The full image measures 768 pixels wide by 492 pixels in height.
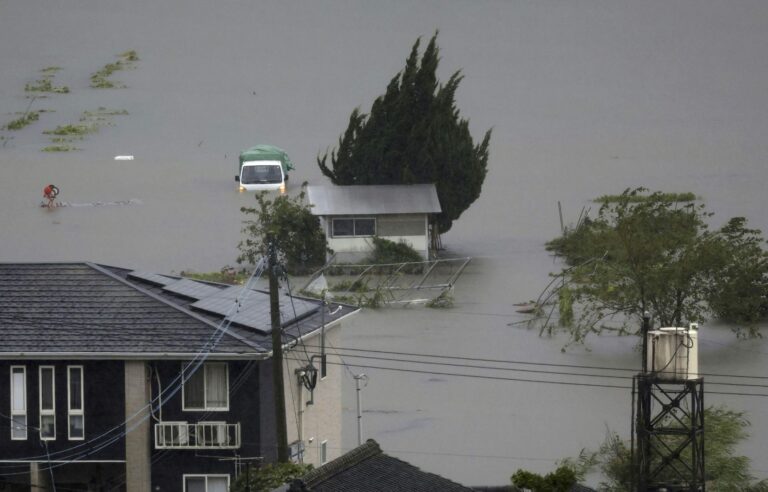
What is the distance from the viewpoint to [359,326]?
30.1 m

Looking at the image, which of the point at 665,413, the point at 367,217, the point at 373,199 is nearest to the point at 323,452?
the point at 665,413

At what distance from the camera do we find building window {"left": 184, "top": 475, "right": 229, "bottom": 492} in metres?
17.6

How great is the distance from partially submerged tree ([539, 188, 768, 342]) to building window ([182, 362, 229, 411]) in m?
11.5

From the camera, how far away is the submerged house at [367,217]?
35.0 metres

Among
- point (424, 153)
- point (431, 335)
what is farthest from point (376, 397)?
point (424, 153)

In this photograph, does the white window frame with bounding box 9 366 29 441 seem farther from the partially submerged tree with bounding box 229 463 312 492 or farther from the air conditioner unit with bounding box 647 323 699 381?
the air conditioner unit with bounding box 647 323 699 381

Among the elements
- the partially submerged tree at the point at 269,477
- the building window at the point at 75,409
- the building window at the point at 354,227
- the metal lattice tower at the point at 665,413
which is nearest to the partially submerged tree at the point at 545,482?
the metal lattice tower at the point at 665,413

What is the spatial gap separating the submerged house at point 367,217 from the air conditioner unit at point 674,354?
19.1 meters

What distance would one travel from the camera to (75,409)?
698 inches

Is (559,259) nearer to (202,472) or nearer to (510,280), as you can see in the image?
(510,280)

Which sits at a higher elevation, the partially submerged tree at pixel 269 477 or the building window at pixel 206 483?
the partially submerged tree at pixel 269 477

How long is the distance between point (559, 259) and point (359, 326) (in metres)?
9.51

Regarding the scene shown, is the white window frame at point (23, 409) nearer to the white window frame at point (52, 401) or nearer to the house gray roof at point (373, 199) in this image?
the white window frame at point (52, 401)

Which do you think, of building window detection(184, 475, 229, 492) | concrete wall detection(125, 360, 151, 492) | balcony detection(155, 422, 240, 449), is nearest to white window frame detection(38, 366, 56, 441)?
concrete wall detection(125, 360, 151, 492)
